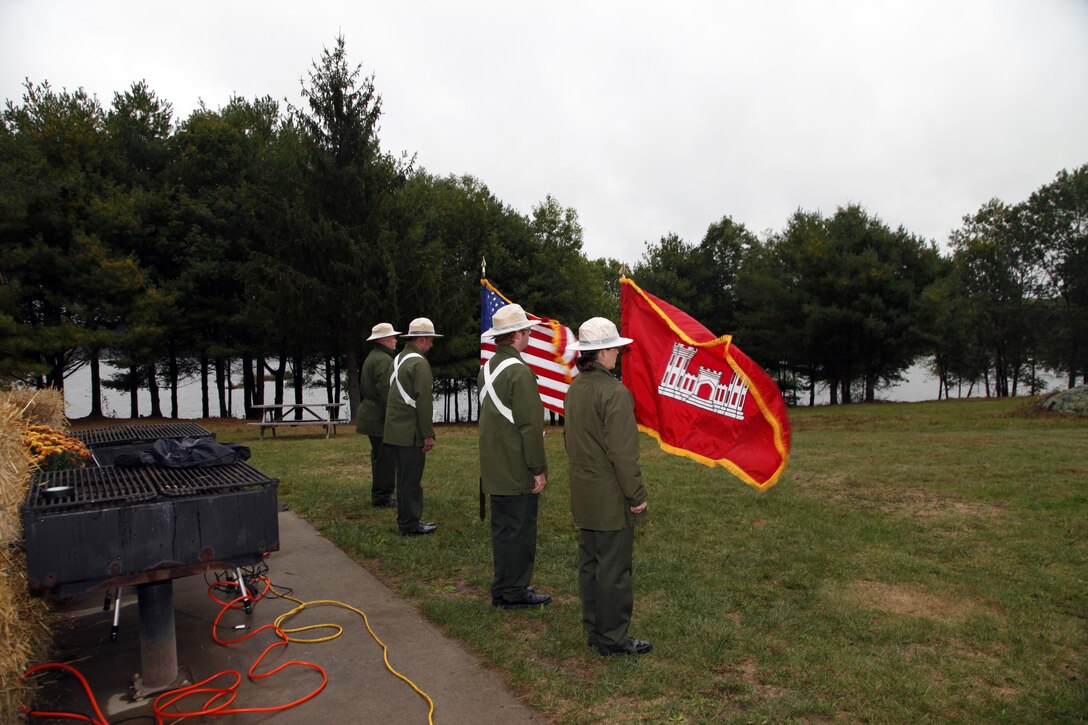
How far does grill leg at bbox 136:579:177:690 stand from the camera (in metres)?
4.08

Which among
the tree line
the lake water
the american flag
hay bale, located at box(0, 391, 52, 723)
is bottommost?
the lake water

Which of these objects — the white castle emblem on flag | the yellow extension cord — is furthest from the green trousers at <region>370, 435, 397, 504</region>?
the white castle emblem on flag

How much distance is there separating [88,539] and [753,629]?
13.2 ft

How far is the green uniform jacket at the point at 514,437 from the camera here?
212 inches

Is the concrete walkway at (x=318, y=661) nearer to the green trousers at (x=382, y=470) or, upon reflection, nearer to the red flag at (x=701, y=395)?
the green trousers at (x=382, y=470)

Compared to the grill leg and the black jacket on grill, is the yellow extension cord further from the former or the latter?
the black jacket on grill

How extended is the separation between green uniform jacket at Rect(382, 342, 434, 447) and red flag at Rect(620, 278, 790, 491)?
6.86 feet

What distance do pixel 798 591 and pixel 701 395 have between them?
183 cm

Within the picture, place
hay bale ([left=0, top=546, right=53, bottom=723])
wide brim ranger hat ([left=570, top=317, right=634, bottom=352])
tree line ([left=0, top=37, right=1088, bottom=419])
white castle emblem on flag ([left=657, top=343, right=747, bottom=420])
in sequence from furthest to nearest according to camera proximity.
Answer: tree line ([left=0, top=37, right=1088, bottom=419]), white castle emblem on flag ([left=657, top=343, right=747, bottom=420]), wide brim ranger hat ([left=570, top=317, right=634, bottom=352]), hay bale ([left=0, top=546, right=53, bottom=723])

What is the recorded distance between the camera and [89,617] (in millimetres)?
5363

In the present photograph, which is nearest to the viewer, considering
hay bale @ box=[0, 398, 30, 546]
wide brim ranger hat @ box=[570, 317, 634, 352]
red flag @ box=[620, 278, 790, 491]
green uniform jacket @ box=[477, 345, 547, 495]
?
hay bale @ box=[0, 398, 30, 546]

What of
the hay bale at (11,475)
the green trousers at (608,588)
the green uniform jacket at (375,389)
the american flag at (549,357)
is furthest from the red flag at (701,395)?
the hay bale at (11,475)

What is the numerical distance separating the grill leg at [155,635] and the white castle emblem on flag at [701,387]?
14.2 feet

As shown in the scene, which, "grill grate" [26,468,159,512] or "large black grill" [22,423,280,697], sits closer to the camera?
"large black grill" [22,423,280,697]
